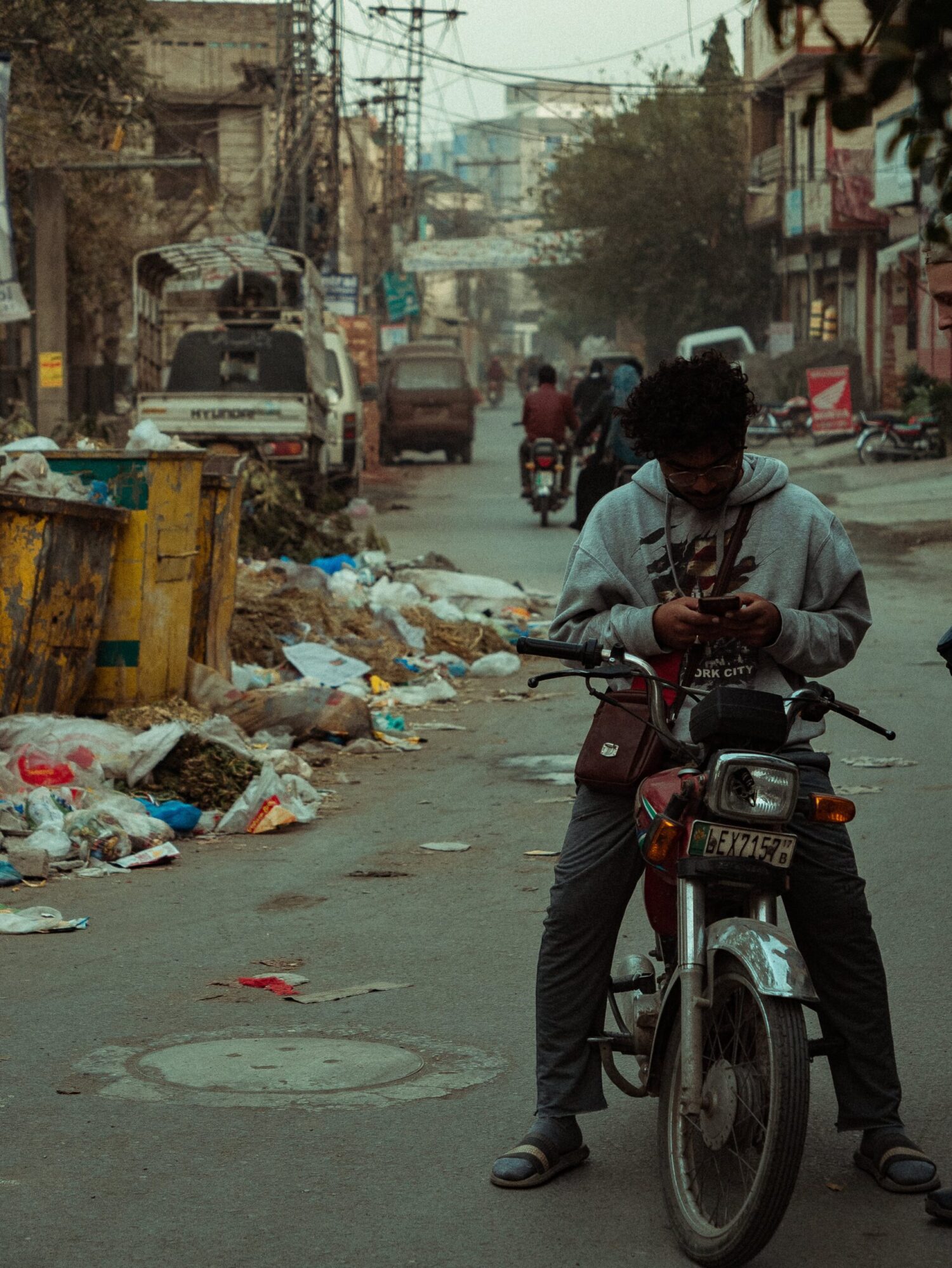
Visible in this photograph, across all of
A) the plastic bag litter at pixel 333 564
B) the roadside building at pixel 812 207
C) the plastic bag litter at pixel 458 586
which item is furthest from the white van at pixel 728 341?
the plastic bag litter at pixel 333 564

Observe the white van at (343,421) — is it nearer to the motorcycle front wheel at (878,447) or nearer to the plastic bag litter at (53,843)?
the motorcycle front wheel at (878,447)

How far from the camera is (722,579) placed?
3.80m

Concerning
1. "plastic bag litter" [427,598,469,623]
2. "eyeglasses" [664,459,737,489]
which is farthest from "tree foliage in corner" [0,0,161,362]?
"eyeglasses" [664,459,737,489]

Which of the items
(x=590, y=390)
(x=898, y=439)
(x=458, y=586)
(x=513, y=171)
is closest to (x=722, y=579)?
(x=458, y=586)

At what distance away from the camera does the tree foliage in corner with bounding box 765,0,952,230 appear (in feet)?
7.06

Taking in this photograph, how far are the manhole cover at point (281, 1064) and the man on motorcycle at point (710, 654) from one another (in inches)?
31.3

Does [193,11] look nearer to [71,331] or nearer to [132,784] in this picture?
[71,331]

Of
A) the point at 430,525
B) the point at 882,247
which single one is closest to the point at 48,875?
the point at 430,525

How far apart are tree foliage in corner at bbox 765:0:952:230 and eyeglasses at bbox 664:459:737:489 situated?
130 centimetres

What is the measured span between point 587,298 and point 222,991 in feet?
176

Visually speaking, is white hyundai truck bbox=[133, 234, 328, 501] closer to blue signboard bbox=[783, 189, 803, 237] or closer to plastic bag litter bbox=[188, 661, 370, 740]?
plastic bag litter bbox=[188, 661, 370, 740]

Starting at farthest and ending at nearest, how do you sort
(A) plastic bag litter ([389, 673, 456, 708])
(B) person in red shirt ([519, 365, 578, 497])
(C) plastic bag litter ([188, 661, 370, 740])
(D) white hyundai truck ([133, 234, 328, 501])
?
(B) person in red shirt ([519, 365, 578, 497])
(D) white hyundai truck ([133, 234, 328, 501])
(A) plastic bag litter ([389, 673, 456, 708])
(C) plastic bag litter ([188, 661, 370, 740])

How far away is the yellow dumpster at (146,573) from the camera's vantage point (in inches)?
347

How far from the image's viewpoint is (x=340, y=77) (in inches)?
1273
